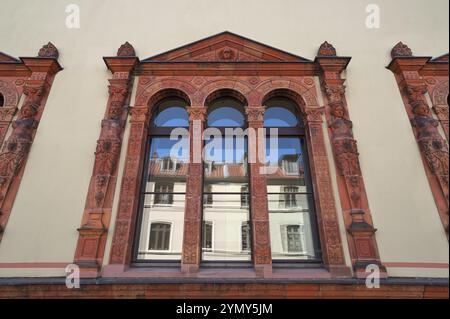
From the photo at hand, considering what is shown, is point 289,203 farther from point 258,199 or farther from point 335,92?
point 335,92

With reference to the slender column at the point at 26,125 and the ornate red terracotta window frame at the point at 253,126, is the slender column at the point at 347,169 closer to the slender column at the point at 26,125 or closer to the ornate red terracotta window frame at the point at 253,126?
the ornate red terracotta window frame at the point at 253,126

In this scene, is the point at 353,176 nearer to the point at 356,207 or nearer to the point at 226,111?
the point at 356,207

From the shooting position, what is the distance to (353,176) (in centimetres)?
447

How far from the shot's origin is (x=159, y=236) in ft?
14.9

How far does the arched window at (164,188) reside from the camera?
4484 millimetres

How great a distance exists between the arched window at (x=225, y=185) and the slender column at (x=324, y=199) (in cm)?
116

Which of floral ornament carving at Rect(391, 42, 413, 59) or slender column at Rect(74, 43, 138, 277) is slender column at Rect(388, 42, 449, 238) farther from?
slender column at Rect(74, 43, 138, 277)

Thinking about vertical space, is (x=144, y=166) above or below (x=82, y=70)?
below

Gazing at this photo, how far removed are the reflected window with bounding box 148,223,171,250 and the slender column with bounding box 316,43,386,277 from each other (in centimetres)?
285

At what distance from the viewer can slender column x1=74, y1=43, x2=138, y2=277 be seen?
411 centimetres

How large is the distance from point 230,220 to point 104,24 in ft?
17.3

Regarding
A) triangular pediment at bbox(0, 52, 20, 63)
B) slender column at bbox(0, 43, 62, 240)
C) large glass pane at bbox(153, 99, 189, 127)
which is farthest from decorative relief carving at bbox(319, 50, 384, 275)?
triangular pediment at bbox(0, 52, 20, 63)
